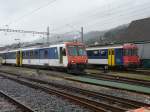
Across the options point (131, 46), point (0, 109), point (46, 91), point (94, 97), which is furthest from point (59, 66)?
point (0, 109)

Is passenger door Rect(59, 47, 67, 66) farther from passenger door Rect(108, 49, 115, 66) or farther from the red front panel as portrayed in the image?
passenger door Rect(108, 49, 115, 66)

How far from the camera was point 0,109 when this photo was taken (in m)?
12.1

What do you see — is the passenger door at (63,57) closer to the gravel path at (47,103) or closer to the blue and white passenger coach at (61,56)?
the blue and white passenger coach at (61,56)

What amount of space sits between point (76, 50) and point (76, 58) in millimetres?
866

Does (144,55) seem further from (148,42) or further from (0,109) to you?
(0,109)

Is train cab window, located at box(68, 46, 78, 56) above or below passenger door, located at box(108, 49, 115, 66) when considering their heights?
above

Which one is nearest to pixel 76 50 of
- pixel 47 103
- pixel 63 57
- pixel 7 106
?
pixel 63 57

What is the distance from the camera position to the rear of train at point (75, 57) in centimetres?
2785

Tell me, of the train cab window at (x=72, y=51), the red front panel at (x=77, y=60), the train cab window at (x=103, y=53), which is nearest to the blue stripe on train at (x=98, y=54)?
the train cab window at (x=103, y=53)

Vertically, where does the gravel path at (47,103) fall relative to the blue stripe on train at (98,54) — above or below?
below

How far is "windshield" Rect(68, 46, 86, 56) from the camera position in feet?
92.5

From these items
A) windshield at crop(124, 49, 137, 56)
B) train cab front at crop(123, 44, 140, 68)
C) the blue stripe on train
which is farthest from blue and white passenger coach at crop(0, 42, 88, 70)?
the blue stripe on train

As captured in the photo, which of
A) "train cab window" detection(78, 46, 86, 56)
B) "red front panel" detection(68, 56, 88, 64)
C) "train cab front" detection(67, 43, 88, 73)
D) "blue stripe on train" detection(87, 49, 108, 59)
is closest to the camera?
"red front panel" detection(68, 56, 88, 64)

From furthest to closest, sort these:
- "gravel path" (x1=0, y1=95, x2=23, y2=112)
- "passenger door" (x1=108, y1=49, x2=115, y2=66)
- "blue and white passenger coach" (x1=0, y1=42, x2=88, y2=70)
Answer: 1. "passenger door" (x1=108, y1=49, x2=115, y2=66)
2. "blue and white passenger coach" (x1=0, y1=42, x2=88, y2=70)
3. "gravel path" (x1=0, y1=95, x2=23, y2=112)
